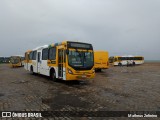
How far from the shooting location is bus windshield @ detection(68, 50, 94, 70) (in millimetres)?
13173

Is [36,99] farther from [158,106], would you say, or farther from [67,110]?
[158,106]

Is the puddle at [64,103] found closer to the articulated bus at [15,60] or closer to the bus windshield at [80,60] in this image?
the bus windshield at [80,60]

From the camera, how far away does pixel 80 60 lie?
13.5 m

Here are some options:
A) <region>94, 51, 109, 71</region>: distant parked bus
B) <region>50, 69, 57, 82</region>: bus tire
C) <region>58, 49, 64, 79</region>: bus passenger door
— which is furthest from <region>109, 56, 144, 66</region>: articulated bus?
<region>58, 49, 64, 79</region>: bus passenger door

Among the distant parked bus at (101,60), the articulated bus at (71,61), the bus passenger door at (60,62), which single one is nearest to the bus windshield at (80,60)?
the articulated bus at (71,61)

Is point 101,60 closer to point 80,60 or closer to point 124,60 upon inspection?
point 80,60

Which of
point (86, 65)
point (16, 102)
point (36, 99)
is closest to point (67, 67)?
point (86, 65)

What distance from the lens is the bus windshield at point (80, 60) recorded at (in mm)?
13173

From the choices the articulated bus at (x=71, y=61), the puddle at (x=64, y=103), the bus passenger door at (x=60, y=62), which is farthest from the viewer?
the bus passenger door at (x=60, y=62)

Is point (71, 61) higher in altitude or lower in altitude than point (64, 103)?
higher

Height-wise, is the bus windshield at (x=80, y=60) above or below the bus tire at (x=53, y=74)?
above

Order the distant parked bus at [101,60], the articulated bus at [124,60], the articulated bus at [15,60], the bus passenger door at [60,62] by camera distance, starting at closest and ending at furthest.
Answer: the bus passenger door at [60,62]
the distant parked bus at [101,60]
the articulated bus at [15,60]
the articulated bus at [124,60]

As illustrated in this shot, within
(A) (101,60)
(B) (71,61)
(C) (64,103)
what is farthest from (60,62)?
(A) (101,60)

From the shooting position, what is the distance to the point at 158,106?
299 inches
